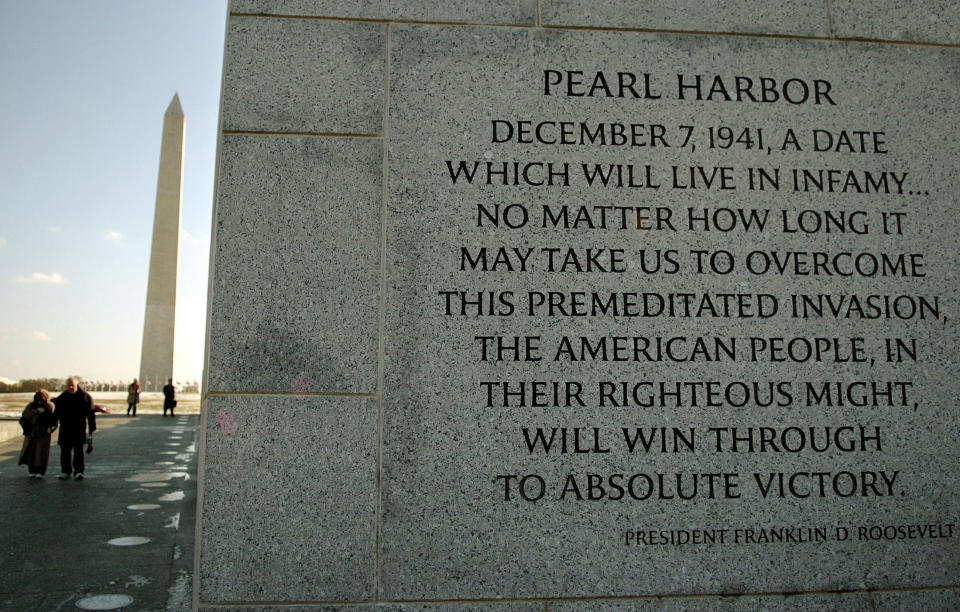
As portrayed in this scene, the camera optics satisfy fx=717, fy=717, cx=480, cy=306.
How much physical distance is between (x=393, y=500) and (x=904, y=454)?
335 cm

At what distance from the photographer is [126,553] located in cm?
731

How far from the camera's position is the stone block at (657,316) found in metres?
4.50

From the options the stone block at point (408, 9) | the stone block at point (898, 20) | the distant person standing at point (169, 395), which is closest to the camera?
the stone block at point (408, 9)

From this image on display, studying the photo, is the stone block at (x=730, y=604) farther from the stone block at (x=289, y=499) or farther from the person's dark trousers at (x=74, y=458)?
the person's dark trousers at (x=74, y=458)

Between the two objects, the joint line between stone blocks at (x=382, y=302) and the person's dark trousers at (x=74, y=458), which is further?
the person's dark trousers at (x=74, y=458)

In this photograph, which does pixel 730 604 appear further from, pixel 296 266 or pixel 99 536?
pixel 99 536

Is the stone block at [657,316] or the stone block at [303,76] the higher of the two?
the stone block at [303,76]

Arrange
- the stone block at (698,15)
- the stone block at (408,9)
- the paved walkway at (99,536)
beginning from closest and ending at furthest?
the stone block at (408,9), the stone block at (698,15), the paved walkway at (99,536)

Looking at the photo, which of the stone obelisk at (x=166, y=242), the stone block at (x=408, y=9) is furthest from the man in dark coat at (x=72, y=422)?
the stone obelisk at (x=166, y=242)

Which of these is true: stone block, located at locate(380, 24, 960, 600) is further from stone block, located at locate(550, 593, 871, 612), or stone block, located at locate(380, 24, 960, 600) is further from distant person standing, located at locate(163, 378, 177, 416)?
distant person standing, located at locate(163, 378, 177, 416)

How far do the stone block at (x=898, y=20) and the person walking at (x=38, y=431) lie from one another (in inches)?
509

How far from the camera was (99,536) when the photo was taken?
8008mm

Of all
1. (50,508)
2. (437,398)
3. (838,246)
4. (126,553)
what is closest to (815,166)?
(838,246)

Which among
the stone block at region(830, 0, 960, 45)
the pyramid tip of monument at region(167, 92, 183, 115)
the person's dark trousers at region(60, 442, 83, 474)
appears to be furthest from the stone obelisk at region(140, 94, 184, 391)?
the stone block at region(830, 0, 960, 45)
